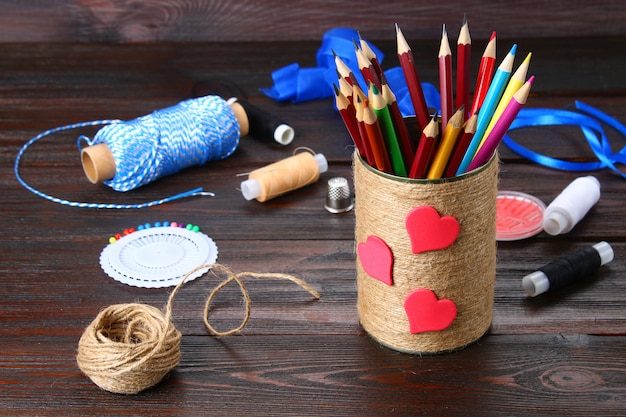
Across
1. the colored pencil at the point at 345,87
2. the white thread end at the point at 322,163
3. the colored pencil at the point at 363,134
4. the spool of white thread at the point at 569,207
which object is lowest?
the white thread end at the point at 322,163

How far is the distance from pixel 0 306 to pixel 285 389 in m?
0.37

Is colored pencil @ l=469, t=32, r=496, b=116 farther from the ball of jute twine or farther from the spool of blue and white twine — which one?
the spool of blue and white twine

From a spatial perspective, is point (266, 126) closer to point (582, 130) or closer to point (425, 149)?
point (582, 130)

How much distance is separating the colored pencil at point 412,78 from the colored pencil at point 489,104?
0.06 metres

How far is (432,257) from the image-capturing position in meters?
0.80

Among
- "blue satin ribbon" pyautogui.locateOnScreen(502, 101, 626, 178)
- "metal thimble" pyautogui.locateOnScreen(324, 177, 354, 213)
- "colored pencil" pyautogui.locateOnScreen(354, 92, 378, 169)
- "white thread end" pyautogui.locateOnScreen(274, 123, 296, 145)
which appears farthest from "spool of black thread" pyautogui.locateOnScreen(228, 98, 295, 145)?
"colored pencil" pyautogui.locateOnScreen(354, 92, 378, 169)

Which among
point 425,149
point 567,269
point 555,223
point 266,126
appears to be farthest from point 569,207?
point 266,126

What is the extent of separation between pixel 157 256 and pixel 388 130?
1.42 feet

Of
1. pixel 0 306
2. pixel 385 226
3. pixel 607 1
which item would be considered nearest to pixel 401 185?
pixel 385 226

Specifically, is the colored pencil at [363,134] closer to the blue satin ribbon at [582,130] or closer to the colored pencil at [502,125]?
the colored pencil at [502,125]

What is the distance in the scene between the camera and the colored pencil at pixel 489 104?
757mm

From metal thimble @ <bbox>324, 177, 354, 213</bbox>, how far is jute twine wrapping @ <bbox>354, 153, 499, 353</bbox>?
0.29 metres

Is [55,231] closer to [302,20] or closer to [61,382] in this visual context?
[61,382]

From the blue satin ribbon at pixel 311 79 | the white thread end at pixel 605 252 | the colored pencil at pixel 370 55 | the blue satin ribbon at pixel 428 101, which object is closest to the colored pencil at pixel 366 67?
the colored pencil at pixel 370 55
